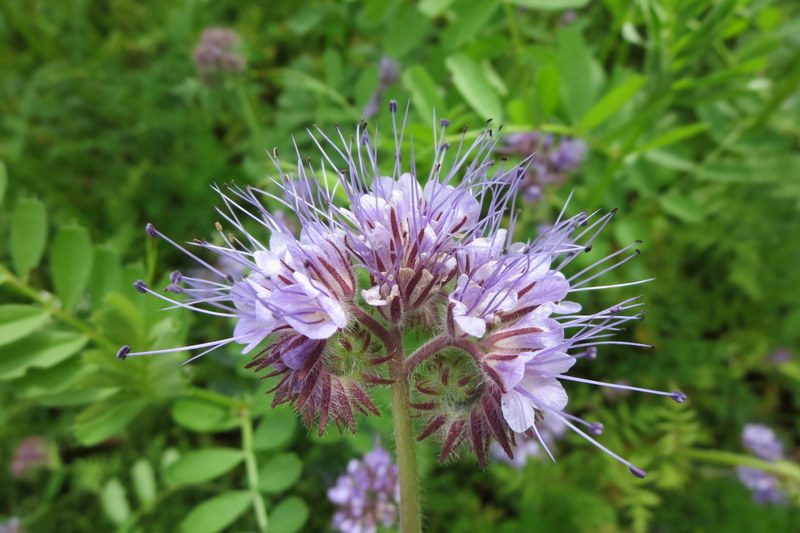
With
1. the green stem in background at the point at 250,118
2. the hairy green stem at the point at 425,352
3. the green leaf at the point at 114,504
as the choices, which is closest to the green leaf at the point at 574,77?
the hairy green stem at the point at 425,352

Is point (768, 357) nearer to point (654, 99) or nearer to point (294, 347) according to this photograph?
point (654, 99)

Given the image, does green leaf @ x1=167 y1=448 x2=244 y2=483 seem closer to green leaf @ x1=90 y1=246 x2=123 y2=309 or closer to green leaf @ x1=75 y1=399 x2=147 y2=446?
green leaf @ x1=75 y1=399 x2=147 y2=446

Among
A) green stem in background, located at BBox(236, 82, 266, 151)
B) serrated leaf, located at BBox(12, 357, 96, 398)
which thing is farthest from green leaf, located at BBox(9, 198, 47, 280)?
green stem in background, located at BBox(236, 82, 266, 151)

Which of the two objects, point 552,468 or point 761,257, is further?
point 761,257

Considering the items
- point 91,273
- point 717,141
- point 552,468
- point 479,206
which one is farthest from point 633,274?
point 91,273

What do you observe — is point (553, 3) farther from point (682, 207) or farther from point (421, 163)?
point (682, 207)

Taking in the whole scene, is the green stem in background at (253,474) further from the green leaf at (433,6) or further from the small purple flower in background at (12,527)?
the green leaf at (433,6)
